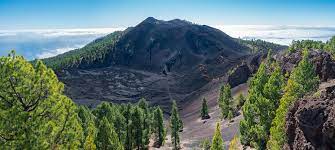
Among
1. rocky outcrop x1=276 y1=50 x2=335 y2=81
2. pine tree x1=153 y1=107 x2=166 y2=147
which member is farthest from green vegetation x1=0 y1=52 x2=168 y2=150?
pine tree x1=153 y1=107 x2=166 y2=147

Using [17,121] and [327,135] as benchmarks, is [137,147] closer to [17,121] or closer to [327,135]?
[327,135]

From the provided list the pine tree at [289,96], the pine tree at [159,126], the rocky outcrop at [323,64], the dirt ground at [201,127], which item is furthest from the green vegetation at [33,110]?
the pine tree at [159,126]

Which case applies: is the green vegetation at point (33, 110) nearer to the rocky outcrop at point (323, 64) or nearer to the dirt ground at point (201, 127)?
the dirt ground at point (201, 127)

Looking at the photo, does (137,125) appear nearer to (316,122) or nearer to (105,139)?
(105,139)

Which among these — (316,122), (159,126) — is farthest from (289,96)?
(159,126)

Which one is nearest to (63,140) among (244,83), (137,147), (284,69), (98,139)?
(98,139)

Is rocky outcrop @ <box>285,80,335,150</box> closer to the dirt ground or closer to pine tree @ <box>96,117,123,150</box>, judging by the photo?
pine tree @ <box>96,117,123,150</box>
